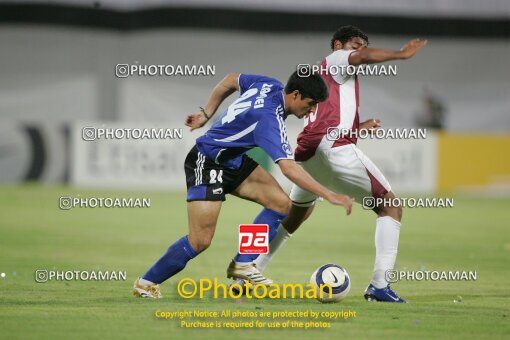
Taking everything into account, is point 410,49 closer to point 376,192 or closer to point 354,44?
point 354,44

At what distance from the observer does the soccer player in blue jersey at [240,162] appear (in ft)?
27.6

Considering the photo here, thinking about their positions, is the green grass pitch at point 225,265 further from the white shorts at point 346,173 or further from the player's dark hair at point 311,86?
the player's dark hair at point 311,86

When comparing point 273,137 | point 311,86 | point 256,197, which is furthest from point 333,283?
point 311,86

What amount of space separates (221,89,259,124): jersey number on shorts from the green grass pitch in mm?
1587

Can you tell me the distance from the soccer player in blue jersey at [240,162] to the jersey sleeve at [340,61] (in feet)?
1.88

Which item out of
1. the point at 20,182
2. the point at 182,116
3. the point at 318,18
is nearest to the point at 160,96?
the point at 182,116

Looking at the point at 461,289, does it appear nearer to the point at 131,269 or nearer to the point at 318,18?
the point at 131,269

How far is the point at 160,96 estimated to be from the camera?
34156 mm

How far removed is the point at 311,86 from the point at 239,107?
2.20 feet

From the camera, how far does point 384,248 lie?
9.04 meters

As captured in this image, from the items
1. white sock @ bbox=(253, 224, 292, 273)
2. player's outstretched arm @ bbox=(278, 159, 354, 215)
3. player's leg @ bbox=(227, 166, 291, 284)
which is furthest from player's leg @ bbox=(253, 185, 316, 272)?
player's outstretched arm @ bbox=(278, 159, 354, 215)

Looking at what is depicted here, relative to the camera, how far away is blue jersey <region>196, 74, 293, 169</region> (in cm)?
832

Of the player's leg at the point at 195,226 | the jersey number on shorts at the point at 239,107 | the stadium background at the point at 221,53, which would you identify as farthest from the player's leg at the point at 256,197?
the stadium background at the point at 221,53

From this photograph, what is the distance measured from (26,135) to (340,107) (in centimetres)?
1842
